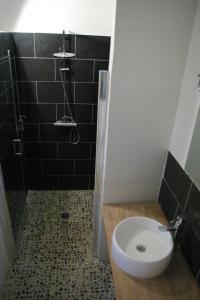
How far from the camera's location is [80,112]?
8.53 feet

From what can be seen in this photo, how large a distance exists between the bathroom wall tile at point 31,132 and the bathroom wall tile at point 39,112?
0.06 metres

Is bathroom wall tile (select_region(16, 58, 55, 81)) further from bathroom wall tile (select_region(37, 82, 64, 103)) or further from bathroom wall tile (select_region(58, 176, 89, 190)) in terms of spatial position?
bathroom wall tile (select_region(58, 176, 89, 190))

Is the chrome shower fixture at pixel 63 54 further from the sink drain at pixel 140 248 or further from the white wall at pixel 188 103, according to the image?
the sink drain at pixel 140 248

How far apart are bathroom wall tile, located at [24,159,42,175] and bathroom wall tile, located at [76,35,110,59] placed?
1.33 m

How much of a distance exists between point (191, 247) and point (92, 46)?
195 cm

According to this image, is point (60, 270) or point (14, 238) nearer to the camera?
point (60, 270)

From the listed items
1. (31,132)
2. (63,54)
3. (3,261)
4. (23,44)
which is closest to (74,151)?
(31,132)

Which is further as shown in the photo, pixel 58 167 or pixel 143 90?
pixel 58 167

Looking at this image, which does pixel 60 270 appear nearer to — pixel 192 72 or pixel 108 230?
pixel 108 230

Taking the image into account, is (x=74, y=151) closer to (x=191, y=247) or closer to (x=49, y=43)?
(x=49, y=43)

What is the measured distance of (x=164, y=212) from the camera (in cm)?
173

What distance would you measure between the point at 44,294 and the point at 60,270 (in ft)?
0.77

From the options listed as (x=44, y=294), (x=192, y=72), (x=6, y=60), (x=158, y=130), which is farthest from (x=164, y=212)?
(x=6, y=60)

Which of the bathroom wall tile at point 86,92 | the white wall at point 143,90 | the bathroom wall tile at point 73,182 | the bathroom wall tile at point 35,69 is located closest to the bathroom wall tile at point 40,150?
the bathroom wall tile at point 73,182
